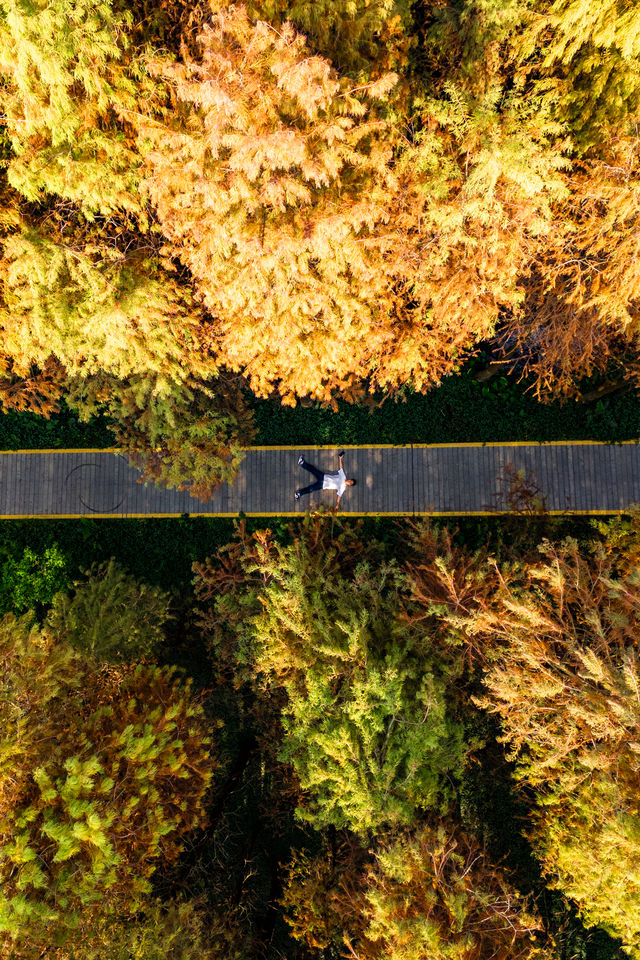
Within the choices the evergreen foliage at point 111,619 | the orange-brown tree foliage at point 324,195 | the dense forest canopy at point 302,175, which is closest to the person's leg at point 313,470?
the dense forest canopy at point 302,175

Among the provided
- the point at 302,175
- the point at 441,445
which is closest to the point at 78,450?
the point at 441,445

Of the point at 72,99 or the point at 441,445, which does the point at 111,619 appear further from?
the point at 72,99

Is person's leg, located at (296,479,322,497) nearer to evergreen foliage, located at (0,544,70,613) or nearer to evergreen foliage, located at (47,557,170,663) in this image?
evergreen foliage, located at (47,557,170,663)

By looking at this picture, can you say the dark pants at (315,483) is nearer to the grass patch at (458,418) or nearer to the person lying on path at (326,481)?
the person lying on path at (326,481)

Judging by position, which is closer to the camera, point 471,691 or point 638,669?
point 638,669

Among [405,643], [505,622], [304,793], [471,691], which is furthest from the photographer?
[304,793]

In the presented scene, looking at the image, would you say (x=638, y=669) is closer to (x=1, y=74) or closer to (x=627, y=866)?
(x=627, y=866)

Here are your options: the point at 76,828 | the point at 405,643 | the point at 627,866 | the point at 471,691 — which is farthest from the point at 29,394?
the point at 627,866
